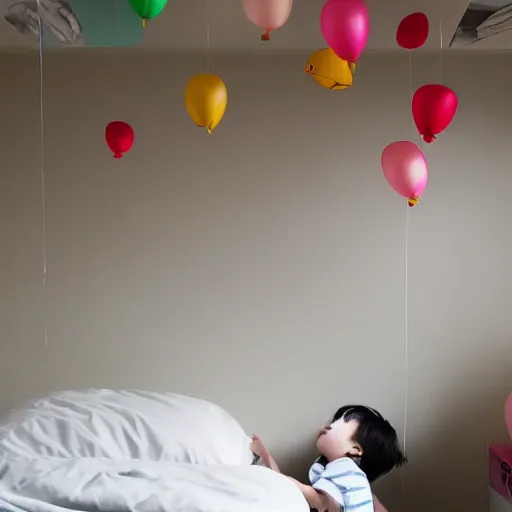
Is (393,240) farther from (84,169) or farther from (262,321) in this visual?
(84,169)

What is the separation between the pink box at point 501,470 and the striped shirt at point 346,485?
0.45 m

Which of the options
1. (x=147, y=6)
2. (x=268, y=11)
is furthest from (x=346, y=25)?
(x=147, y=6)

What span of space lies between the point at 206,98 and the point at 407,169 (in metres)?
0.52

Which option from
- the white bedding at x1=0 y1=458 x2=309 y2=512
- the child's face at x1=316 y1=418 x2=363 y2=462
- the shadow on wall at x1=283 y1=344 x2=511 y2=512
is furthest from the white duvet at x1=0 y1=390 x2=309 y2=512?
the shadow on wall at x1=283 y1=344 x2=511 y2=512

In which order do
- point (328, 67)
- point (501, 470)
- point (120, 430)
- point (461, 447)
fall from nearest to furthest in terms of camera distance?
1. point (120, 430)
2. point (328, 67)
3. point (501, 470)
4. point (461, 447)

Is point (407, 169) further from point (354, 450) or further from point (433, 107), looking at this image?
point (354, 450)

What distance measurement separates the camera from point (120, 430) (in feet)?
4.99

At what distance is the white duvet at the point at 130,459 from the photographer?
1203 millimetres

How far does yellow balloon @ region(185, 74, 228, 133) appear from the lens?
156 cm

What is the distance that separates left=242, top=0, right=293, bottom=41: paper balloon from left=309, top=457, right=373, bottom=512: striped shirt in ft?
3.76

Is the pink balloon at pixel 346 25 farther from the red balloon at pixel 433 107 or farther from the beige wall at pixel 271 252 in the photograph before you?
the beige wall at pixel 271 252

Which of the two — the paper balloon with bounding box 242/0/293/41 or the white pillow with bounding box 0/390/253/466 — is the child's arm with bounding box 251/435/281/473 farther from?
the paper balloon with bounding box 242/0/293/41

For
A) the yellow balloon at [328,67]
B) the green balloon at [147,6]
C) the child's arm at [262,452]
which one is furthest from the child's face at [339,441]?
the green balloon at [147,6]

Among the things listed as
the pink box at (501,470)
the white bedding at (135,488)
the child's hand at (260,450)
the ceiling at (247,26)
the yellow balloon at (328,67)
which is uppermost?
Result: the ceiling at (247,26)
